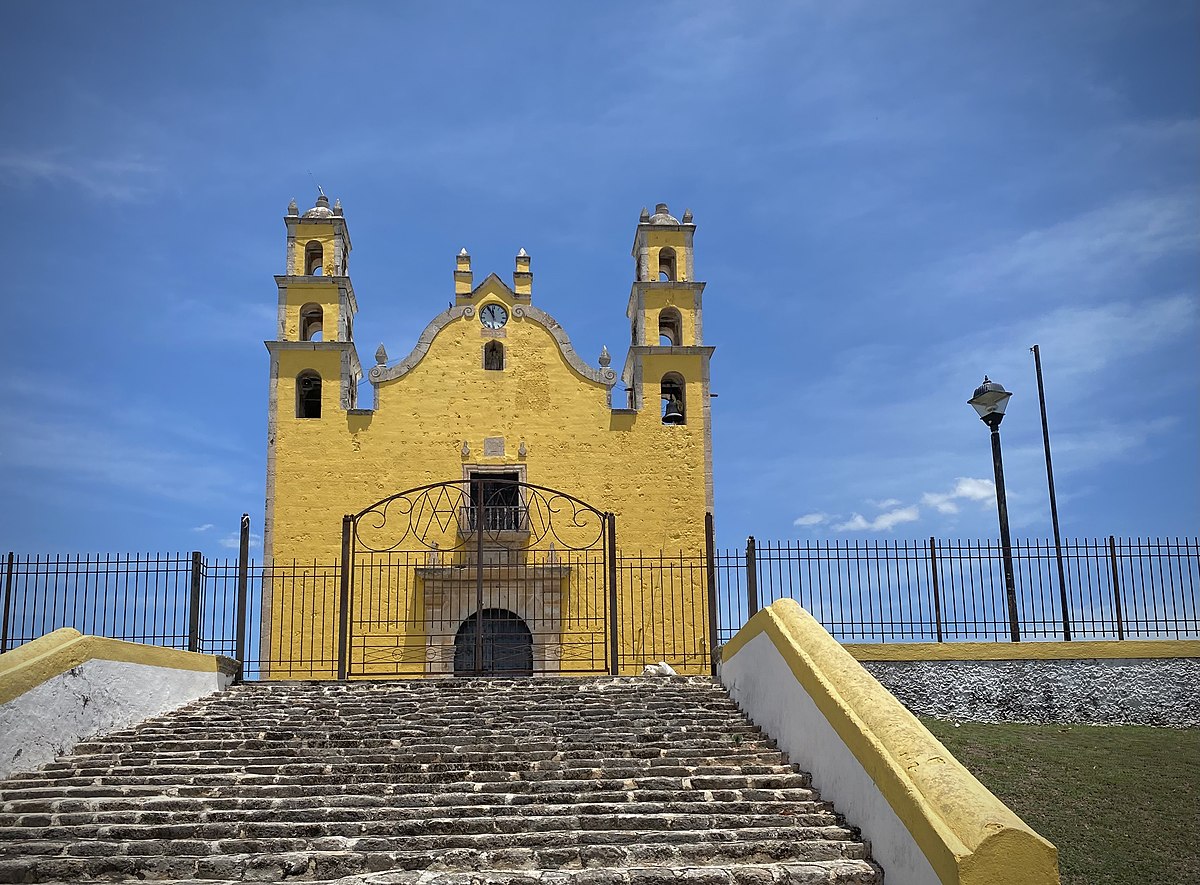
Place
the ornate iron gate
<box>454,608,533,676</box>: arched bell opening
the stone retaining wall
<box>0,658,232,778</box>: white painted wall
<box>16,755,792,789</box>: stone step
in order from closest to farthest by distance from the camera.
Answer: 1. <box>16,755,792,789</box>: stone step
2. <box>0,658,232,778</box>: white painted wall
3. the stone retaining wall
4. the ornate iron gate
5. <box>454,608,533,676</box>: arched bell opening

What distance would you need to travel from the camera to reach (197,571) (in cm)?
1315

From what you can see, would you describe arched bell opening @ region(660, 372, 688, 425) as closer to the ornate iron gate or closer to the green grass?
the ornate iron gate

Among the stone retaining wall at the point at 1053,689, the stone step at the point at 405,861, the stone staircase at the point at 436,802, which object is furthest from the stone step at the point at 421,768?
the stone retaining wall at the point at 1053,689

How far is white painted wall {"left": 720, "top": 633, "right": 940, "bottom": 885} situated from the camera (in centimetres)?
681

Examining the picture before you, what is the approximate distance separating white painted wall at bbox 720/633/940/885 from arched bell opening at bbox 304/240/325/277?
11906mm

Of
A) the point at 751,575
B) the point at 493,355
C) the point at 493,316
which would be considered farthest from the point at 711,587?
the point at 493,316

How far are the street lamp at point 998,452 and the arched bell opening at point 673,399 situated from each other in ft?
22.5

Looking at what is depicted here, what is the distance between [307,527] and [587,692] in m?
8.54

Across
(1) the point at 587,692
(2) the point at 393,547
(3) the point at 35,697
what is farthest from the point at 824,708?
(2) the point at 393,547

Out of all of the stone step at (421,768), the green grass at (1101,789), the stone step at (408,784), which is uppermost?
the stone step at (421,768)

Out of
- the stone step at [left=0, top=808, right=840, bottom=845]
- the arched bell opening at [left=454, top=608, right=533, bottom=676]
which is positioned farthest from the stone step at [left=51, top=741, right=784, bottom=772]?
the arched bell opening at [left=454, top=608, right=533, bottom=676]

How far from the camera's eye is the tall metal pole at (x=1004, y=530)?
44.4 feet

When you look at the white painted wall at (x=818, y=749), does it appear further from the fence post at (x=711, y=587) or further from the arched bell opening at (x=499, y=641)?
the arched bell opening at (x=499, y=641)

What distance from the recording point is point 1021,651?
12.8 metres
